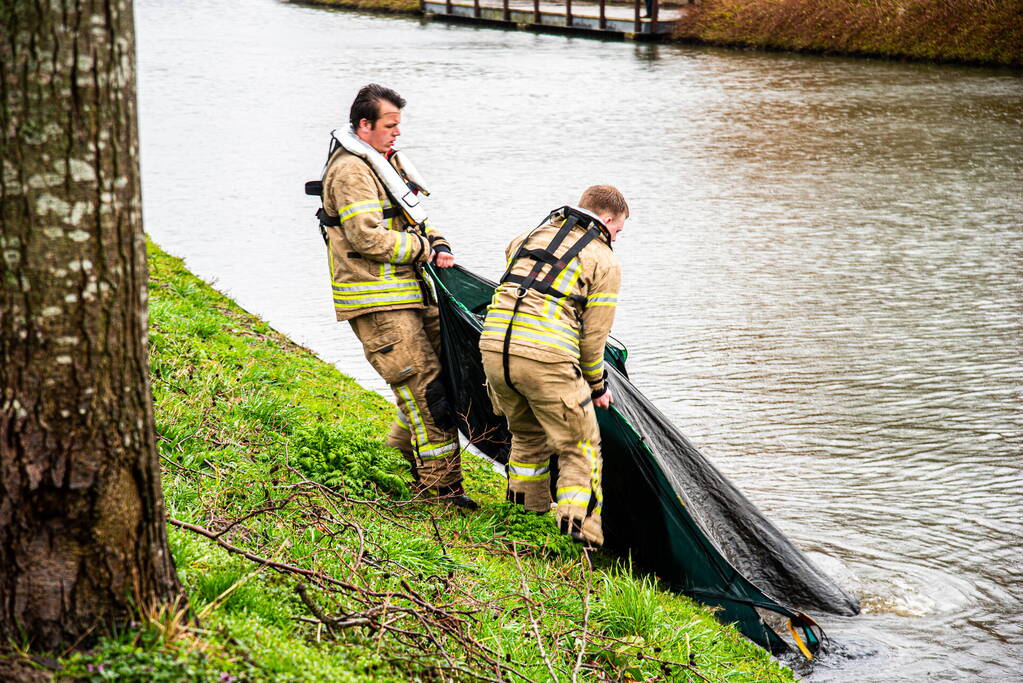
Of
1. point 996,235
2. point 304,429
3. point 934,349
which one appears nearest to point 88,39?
point 304,429

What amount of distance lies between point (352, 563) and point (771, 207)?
37.0 ft

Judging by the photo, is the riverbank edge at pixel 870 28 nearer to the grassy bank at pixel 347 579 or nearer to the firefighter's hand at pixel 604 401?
the firefighter's hand at pixel 604 401

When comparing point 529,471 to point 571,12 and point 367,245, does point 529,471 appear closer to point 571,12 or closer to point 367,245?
point 367,245

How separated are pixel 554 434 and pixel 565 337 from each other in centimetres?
49

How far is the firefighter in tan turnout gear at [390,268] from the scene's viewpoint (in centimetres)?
502

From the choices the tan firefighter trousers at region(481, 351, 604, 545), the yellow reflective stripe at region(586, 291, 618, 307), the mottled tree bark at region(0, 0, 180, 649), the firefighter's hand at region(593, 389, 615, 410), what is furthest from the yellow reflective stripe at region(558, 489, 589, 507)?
the mottled tree bark at region(0, 0, 180, 649)

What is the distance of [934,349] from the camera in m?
9.01

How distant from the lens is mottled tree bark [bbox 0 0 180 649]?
2.47 m

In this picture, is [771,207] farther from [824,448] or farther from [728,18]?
[728,18]

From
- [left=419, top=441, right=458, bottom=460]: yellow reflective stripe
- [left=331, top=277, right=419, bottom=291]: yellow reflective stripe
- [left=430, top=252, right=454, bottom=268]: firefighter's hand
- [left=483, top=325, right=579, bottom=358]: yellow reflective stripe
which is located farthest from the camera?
[left=419, top=441, right=458, bottom=460]: yellow reflective stripe

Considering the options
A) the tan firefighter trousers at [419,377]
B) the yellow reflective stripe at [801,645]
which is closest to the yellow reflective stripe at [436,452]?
the tan firefighter trousers at [419,377]

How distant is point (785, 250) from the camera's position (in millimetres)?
12148

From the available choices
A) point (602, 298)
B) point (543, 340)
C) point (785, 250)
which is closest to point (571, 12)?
point (785, 250)

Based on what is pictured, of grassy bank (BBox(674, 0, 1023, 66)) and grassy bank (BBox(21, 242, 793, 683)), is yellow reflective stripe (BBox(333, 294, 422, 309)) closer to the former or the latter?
grassy bank (BBox(21, 242, 793, 683))
